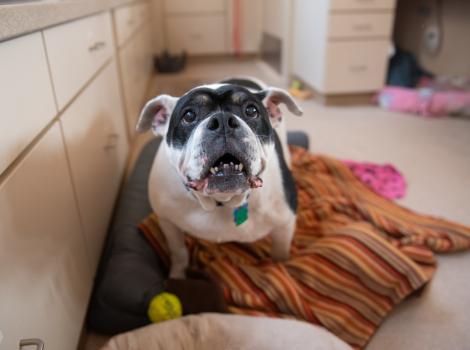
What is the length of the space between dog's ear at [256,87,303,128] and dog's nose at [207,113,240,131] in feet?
0.71

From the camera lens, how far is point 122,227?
1.25 m

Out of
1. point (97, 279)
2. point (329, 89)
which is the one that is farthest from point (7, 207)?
point (329, 89)

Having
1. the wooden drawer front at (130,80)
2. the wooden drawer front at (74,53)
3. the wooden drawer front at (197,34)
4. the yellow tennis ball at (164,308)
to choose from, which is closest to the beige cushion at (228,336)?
the yellow tennis ball at (164,308)

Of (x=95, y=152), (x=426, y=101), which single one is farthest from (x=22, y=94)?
(x=426, y=101)

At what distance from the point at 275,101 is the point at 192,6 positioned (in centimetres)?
362

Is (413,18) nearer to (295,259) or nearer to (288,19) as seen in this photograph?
(288,19)

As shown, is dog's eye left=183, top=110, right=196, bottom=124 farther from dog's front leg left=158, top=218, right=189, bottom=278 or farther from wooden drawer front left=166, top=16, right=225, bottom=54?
wooden drawer front left=166, top=16, right=225, bottom=54

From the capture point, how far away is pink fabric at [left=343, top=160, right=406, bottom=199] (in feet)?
5.36

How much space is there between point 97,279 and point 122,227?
6.7 inches

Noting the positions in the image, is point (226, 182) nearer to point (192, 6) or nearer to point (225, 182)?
point (225, 182)

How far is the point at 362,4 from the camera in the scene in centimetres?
256

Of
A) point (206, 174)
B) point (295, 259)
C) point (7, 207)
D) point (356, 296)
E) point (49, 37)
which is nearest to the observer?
point (7, 207)

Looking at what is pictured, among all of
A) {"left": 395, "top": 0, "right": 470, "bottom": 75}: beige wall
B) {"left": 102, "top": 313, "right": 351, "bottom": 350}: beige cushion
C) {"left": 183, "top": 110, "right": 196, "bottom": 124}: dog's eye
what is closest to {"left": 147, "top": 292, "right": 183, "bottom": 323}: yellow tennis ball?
{"left": 102, "top": 313, "right": 351, "bottom": 350}: beige cushion

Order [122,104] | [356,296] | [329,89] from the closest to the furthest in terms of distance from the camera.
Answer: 1. [356,296]
2. [122,104]
3. [329,89]
